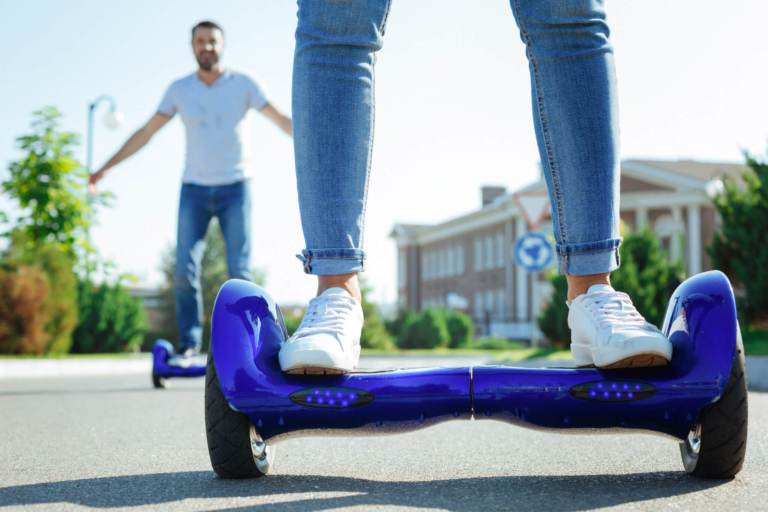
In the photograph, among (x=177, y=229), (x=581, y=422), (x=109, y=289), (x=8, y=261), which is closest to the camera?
(x=581, y=422)

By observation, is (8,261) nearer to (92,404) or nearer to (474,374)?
(92,404)

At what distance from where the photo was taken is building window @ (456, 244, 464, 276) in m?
54.2

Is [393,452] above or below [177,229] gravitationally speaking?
below

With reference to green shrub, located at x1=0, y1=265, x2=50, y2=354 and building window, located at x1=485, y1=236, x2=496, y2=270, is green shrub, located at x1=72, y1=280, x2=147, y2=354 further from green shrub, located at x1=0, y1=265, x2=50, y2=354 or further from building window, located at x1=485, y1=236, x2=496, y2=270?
building window, located at x1=485, y1=236, x2=496, y2=270

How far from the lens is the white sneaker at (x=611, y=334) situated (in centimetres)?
181

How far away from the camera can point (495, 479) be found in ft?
6.66

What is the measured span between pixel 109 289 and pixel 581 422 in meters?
20.7

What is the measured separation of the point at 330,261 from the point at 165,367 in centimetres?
459

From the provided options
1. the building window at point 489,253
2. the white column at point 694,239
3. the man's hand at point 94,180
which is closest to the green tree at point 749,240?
the man's hand at point 94,180

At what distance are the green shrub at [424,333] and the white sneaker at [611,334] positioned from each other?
2737cm

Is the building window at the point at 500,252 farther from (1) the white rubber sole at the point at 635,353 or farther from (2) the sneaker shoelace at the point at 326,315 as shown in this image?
(1) the white rubber sole at the point at 635,353

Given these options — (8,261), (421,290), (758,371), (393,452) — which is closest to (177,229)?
(393,452)

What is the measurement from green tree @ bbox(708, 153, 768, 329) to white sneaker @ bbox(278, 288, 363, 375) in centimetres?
1076

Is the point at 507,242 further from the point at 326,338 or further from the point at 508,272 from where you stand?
the point at 326,338
